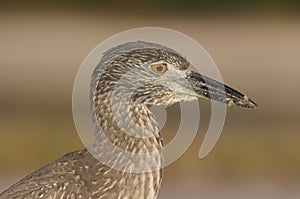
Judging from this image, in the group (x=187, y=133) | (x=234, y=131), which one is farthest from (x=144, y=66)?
(x=234, y=131)

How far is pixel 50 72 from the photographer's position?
2752 cm

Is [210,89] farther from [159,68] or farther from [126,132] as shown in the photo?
[126,132]

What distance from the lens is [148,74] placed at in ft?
32.0

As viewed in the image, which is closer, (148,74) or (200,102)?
(148,74)

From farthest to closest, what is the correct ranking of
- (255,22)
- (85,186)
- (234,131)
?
(255,22), (234,131), (85,186)

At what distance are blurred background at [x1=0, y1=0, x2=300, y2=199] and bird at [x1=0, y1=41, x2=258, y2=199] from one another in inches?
314

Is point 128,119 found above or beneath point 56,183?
above

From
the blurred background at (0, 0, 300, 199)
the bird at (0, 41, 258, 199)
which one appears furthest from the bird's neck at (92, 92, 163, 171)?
the blurred background at (0, 0, 300, 199)

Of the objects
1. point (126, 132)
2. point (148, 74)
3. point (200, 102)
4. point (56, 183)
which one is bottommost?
point (56, 183)

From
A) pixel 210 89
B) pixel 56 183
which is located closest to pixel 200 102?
pixel 210 89

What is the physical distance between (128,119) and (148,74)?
0.33 m

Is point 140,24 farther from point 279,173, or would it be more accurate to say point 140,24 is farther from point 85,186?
point 85,186

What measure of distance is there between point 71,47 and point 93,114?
70.4 ft

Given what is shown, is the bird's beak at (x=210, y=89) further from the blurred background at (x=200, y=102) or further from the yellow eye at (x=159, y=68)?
the blurred background at (x=200, y=102)
